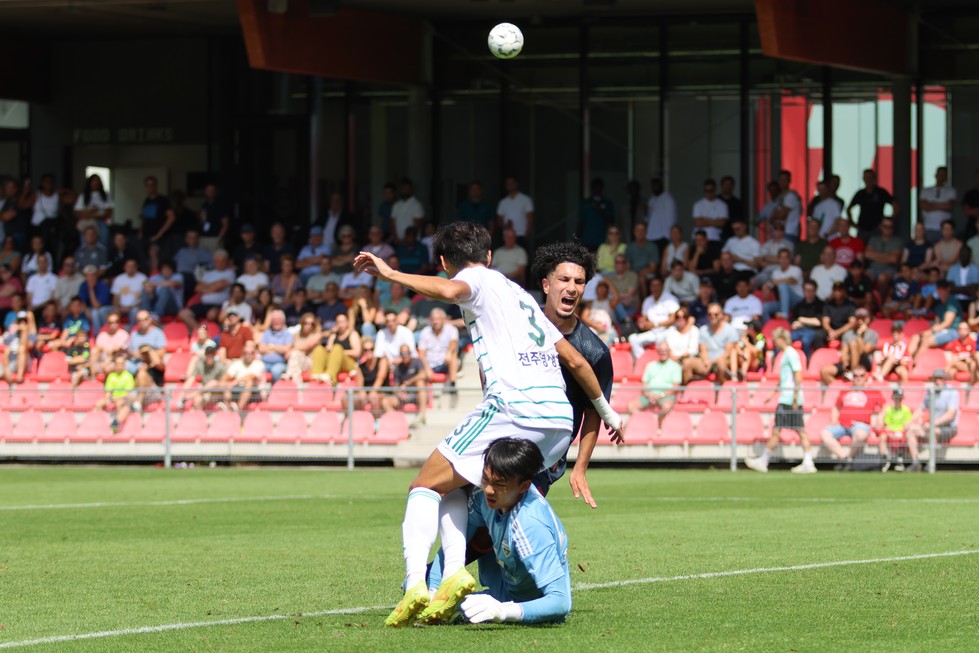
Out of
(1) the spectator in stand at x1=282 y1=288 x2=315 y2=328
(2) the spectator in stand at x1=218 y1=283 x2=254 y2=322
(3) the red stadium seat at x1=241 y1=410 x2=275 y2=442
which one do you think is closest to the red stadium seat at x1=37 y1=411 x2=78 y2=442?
(3) the red stadium seat at x1=241 y1=410 x2=275 y2=442

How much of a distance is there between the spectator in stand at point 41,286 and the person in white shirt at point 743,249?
11.7 meters

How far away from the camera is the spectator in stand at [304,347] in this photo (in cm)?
2372

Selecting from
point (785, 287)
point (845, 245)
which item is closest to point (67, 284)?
point (785, 287)

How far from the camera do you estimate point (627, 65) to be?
1176 inches

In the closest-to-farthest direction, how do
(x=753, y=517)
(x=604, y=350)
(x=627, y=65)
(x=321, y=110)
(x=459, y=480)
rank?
(x=459, y=480)
(x=604, y=350)
(x=753, y=517)
(x=627, y=65)
(x=321, y=110)

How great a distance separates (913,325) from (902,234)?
5.32 m

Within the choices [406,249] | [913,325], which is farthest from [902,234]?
[406,249]

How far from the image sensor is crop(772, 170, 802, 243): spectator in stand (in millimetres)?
25922

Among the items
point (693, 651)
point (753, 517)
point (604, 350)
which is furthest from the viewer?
point (753, 517)

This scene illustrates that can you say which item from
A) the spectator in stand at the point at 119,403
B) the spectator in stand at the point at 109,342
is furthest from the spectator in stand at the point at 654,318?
the spectator in stand at the point at 109,342

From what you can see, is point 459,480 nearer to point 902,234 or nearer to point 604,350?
point 604,350

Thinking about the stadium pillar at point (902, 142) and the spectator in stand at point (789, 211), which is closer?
the spectator in stand at point (789, 211)

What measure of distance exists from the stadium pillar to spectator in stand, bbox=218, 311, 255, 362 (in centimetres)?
1151

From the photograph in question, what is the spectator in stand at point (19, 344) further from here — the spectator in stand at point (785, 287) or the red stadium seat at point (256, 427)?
the spectator in stand at point (785, 287)
